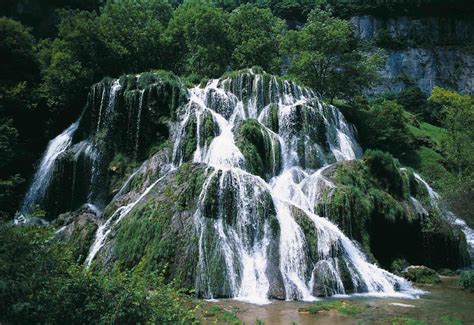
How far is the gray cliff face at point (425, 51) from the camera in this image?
240 feet

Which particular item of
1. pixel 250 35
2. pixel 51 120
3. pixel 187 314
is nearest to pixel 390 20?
pixel 250 35

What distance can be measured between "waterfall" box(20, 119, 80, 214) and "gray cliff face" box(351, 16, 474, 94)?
5337 centimetres

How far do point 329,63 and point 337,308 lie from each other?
34.7 m

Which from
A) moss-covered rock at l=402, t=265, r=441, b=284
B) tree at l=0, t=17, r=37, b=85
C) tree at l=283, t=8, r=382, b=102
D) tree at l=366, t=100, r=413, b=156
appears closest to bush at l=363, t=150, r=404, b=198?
moss-covered rock at l=402, t=265, r=441, b=284

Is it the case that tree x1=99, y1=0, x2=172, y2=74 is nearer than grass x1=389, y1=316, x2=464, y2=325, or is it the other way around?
grass x1=389, y1=316, x2=464, y2=325

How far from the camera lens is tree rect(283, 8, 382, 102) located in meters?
43.0

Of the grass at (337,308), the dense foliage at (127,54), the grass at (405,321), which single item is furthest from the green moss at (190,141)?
the grass at (405,321)

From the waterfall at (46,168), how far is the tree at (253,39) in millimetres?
18322

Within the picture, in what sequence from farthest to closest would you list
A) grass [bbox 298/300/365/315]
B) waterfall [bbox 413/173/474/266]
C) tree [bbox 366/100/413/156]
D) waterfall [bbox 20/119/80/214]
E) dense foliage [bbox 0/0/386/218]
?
tree [bbox 366/100/413/156] → dense foliage [bbox 0/0/386/218] → waterfall [bbox 20/119/80/214] → waterfall [bbox 413/173/474/266] → grass [bbox 298/300/365/315]

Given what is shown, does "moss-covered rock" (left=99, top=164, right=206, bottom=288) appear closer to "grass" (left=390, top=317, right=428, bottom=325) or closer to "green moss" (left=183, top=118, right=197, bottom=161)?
"green moss" (left=183, top=118, right=197, bottom=161)

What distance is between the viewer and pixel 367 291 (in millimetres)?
16281

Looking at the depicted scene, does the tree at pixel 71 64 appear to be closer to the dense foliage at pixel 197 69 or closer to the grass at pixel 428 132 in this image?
the dense foliage at pixel 197 69

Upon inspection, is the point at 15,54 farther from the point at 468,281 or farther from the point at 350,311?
the point at 468,281

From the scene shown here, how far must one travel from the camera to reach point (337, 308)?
522 inches
